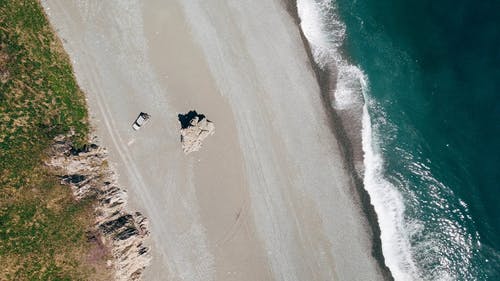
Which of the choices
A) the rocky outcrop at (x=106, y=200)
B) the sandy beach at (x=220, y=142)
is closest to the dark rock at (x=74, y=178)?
the rocky outcrop at (x=106, y=200)

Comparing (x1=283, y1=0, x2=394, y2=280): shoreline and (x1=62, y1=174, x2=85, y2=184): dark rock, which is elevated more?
(x1=62, y1=174, x2=85, y2=184): dark rock

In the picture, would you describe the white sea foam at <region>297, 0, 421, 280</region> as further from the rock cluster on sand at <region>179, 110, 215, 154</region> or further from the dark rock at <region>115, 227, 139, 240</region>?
the dark rock at <region>115, 227, 139, 240</region>

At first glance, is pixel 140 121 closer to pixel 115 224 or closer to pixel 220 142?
pixel 220 142

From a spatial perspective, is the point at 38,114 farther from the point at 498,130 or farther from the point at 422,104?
the point at 498,130

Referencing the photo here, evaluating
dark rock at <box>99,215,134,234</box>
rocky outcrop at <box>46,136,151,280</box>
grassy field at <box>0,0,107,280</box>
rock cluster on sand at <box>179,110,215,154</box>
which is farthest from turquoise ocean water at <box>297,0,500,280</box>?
grassy field at <box>0,0,107,280</box>

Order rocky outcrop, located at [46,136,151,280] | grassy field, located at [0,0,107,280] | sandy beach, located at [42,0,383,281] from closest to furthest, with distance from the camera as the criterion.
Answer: grassy field, located at [0,0,107,280], rocky outcrop, located at [46,136,151,280], sandy beach, located at [42,0,383,281]

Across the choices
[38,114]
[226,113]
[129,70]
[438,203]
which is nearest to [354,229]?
[438,203]

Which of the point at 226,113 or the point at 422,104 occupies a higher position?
the point at 226,113
